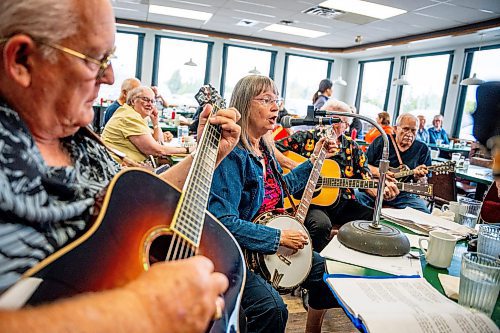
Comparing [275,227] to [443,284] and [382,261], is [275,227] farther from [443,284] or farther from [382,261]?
[443,284]

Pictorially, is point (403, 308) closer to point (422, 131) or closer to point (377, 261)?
point (377, 261)

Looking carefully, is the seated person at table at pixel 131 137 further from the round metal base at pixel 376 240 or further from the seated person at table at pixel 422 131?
the seated person at table at pixel 422 131

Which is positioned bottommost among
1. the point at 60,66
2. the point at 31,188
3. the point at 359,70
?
the point at 31,188

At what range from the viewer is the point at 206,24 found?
9281 millimetres

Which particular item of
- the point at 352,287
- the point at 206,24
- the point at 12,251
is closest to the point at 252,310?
the point at 352,287

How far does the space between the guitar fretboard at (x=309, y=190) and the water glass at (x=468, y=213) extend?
0.73 m

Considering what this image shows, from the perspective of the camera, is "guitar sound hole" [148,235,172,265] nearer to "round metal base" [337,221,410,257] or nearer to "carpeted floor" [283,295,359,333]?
"round metal base" [337,221,410,257]

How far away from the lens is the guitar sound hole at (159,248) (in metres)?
0.80

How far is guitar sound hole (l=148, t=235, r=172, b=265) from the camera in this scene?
0.80m

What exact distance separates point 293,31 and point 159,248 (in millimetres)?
9180

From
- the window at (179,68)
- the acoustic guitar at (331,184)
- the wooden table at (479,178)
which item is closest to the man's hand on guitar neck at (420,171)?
the acoustic guitar at (331,184)

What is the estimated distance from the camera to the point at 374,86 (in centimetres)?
1191

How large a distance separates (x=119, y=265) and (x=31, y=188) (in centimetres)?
23

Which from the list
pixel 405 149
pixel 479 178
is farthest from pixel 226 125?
pixel 479 178
